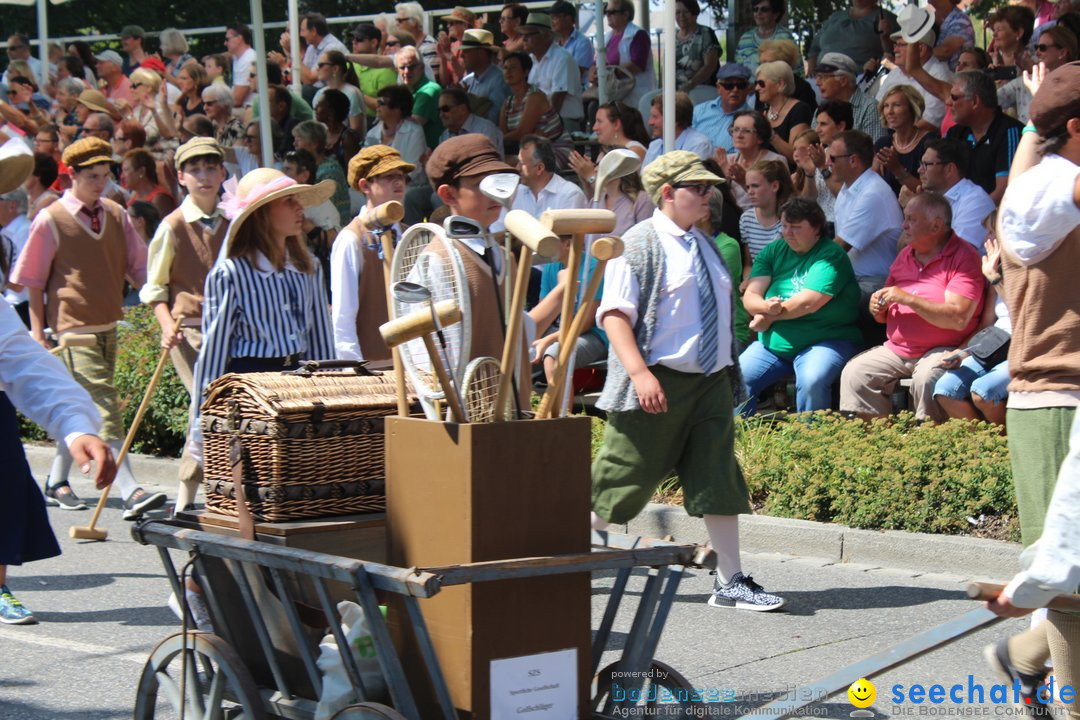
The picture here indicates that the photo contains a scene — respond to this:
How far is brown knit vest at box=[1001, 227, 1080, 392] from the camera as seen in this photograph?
13.3 feet

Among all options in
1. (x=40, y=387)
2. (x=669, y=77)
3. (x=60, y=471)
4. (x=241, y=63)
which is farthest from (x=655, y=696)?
(x=241, y=63)

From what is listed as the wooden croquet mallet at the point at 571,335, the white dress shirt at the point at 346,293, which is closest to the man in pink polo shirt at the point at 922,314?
the white dress shirt at the point at 346,293

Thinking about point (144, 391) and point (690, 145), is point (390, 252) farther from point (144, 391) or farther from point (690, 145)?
point (690, 145)

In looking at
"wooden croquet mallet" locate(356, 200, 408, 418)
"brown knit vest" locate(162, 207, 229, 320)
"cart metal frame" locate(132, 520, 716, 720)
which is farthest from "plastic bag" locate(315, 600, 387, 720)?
"brown knit vest" locate(162, 207, 229, 320)

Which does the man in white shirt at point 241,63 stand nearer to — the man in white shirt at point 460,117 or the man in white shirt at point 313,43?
the man in white shirt at point 313,43

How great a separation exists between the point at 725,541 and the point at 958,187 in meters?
4.19

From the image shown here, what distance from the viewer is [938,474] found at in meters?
7.18

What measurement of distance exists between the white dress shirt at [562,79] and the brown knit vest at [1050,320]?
9374 mm

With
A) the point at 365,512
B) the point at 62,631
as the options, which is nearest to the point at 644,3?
the point at 62,631

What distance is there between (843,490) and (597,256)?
3.94 m

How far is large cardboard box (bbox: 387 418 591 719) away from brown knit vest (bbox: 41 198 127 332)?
5.45 meters

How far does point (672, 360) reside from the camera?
231 inches

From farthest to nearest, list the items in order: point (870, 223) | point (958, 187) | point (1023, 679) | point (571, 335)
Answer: point (870, 223) < point (958, 187) < point (1023, 679) < point (571, 335)

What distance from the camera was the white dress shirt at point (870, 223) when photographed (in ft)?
31.3
